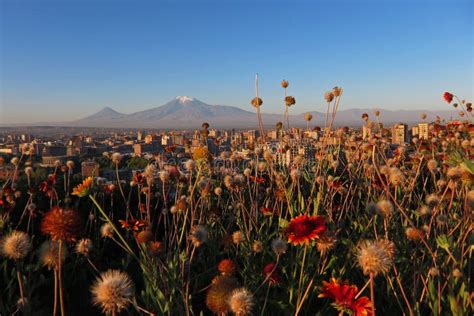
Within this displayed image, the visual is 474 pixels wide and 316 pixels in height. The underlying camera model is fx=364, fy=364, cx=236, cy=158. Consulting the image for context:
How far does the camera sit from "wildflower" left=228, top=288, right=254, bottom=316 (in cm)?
123

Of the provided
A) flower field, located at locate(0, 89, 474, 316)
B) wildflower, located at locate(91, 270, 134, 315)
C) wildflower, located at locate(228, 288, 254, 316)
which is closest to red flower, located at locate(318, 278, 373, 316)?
flower field, located at locate(0, 89, 474, 316)

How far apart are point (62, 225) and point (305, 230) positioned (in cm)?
101

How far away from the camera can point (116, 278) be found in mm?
1253

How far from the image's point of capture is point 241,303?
1.24 metres

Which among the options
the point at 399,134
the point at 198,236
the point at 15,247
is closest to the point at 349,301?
the point at 198,236

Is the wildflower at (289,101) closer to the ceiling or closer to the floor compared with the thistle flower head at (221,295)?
closer to the ceiling

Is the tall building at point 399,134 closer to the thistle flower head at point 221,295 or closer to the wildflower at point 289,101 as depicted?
the wildflower at point 289,101

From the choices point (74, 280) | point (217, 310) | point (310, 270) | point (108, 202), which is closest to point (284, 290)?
point (310, 270)

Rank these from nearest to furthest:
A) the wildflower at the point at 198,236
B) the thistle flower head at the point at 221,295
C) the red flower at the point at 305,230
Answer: the thistle flower head at the point at 221,295, the red flower at the point at 305,230, the wildflower at the point at 198,236

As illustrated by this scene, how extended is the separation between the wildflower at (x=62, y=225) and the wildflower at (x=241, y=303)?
0.65m

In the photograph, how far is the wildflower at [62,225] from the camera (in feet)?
4.45

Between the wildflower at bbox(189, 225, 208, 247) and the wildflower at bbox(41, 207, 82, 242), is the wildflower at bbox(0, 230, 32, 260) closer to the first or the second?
the wildflower at bbox(41, 207, 82, 242)

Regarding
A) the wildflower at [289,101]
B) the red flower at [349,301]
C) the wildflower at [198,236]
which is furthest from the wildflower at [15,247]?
the wildflower at [289,101]

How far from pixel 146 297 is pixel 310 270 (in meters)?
1.04
